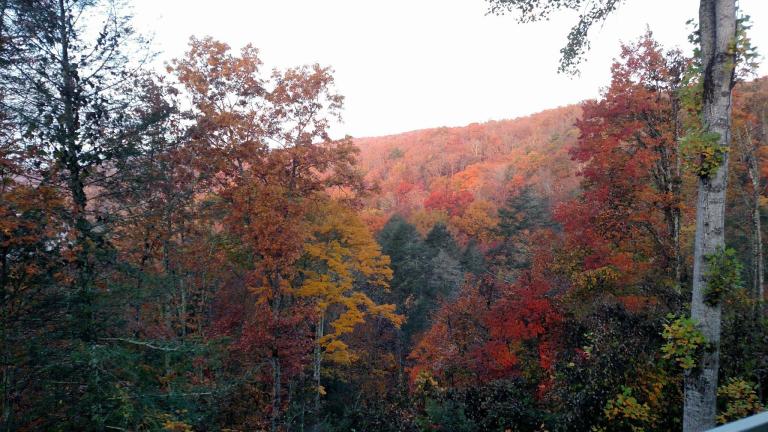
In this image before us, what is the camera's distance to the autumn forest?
17.9 feet

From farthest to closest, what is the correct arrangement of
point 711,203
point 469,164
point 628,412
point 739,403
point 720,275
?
point 469,164 < point 628,412 < point 739,403 < point 711,203 < point 720,275

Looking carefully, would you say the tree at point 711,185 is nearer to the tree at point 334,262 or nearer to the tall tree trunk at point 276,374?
the tall tree trunk at point 276,374

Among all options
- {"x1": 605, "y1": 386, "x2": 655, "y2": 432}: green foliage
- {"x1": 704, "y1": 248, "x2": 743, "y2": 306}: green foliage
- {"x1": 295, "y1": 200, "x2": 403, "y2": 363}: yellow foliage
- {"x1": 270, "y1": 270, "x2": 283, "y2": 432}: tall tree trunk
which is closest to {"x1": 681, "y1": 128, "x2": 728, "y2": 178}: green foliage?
{"x1": 704, "y1": 248, "x2": 743, "y2": 306}: green foliage

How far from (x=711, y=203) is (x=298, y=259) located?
36.3ft

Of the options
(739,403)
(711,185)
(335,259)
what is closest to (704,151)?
(711,185)

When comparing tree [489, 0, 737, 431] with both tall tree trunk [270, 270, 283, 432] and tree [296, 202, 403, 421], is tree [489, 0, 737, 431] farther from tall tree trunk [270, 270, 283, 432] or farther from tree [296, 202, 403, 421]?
tree [296, 202, 403, 421]

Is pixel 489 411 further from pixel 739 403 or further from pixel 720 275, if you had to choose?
pixel 720 275

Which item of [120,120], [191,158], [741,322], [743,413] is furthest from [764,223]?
[120,120]

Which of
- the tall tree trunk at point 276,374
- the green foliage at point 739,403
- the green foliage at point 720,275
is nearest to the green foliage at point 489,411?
the green foliage at point 739,403

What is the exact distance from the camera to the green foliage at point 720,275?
154 inches

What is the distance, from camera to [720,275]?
3.97 meters

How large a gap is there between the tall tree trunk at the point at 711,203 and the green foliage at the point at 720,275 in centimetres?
5

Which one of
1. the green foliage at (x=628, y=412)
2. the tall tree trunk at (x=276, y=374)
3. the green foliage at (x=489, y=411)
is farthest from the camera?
the tall tree trunk at (x=276, y=374)

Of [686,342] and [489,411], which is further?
[489,411]
